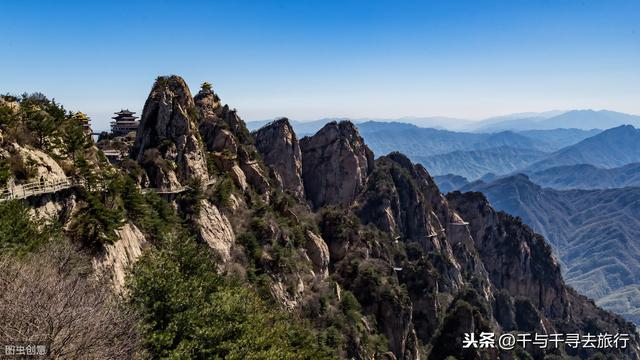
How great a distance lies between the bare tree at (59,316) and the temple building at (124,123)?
70.2m

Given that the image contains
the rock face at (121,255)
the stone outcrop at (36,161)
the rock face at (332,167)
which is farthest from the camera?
the rock face at (332,167)

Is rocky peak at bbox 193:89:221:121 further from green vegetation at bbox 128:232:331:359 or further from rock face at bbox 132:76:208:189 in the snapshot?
green vegetation at bbox 128:232:331:359

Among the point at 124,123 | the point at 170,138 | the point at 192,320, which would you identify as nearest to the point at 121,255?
the point at 192,320

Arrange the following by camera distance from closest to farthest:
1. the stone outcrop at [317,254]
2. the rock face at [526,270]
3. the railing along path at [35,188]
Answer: the railing along path at [35,188]
the stone outcrop at [317,254]
the rock face at [526,270]

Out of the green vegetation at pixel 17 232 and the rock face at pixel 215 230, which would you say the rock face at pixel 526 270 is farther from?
the green vegetation at pixel 17 232

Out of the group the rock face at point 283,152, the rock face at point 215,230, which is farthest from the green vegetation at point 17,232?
the rock face at point 283,152

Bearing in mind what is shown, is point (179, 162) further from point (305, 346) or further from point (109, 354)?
point (109, 354)

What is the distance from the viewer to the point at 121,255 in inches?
1373

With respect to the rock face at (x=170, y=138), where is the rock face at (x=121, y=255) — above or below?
below

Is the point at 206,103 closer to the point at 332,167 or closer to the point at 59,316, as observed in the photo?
the point at 332,167

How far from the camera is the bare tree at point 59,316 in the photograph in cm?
1658

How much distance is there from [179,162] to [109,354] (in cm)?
4301

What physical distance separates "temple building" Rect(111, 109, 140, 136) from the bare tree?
70.2 m

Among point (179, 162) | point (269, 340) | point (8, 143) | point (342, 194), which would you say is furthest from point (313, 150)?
point (269, 340)
